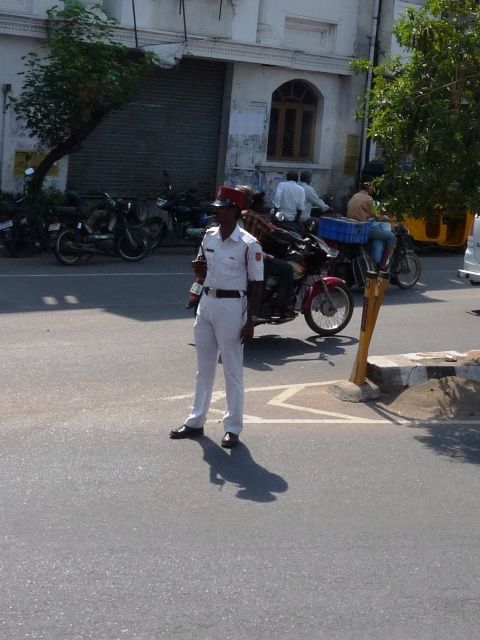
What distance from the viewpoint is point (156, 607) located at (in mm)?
4945

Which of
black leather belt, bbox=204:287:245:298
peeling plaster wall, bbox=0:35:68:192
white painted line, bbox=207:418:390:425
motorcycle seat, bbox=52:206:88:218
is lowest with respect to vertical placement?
white painted line, bbox=207:418:390:425

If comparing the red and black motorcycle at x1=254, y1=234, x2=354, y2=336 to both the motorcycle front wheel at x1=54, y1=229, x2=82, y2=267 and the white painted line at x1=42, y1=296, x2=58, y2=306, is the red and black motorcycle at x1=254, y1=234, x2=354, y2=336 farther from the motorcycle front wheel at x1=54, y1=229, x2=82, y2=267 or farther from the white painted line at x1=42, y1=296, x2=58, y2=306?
the motorcycle front wheel at x1=54, y1=229, x2=82, y2=267

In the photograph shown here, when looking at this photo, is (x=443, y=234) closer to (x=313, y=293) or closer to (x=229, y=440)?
(x=313, y=293)

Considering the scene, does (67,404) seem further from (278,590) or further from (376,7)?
(376,7)

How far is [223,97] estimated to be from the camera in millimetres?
23953

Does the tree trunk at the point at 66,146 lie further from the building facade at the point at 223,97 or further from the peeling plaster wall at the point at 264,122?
the peeling plaster wall at the point at 264,122

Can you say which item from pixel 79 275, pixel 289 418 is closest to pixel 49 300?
pixel 79 275

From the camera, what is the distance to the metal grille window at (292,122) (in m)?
25.0

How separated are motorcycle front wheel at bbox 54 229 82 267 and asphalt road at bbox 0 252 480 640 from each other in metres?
5.81

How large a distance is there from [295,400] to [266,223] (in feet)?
8.20

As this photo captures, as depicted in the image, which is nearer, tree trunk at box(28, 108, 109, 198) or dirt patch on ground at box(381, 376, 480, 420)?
dirt patch on ground at box(381, 376, 480, 420)

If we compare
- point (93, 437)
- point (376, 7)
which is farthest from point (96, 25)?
point (93, 437)

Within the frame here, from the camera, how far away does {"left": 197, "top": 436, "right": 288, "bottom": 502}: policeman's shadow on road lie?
6715mm

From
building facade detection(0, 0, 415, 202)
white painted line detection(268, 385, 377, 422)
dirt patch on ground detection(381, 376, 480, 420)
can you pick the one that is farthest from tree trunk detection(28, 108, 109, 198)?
dirt patch on ground detection(381, 376, 480, 420)
